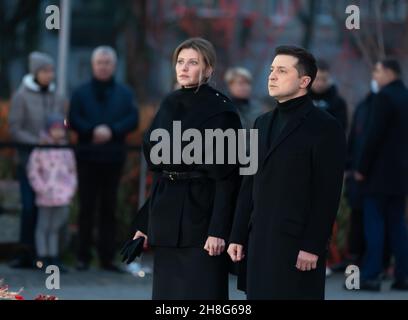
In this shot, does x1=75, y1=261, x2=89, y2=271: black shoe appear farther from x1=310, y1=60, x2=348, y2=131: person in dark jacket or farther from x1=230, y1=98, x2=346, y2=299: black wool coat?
x1=230, y1=98, x2=346, y2=299: black wool coat

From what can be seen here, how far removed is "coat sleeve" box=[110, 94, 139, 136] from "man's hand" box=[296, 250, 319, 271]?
211 inches

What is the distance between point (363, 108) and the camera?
478 inches

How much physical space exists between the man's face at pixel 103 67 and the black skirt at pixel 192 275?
4778 millimetres

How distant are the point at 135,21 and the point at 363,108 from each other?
1039cm

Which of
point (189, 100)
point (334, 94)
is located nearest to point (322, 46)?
point (334, 94)

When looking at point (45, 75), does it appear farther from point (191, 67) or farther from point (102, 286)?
point (191, 67)

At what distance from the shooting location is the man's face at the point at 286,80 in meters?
7.33

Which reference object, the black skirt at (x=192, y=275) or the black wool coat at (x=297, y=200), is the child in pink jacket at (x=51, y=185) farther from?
the black wool coat at (x=297, y=200)

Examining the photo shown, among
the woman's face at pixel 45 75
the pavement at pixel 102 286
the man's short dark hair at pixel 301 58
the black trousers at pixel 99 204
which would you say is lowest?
the pavement at pixel 102 286

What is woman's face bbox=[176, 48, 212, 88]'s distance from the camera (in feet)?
25.6

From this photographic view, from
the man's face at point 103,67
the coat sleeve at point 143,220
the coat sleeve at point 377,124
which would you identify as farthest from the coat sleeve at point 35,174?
the coat sleeve at point 143,220

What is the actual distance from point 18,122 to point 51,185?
0.72 meters

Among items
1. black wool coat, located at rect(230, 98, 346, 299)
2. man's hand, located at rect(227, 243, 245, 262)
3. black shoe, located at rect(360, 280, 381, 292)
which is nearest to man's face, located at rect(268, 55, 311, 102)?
black wool coat, located at rect(230, 98, 346, 299)

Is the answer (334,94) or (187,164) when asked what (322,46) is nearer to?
(334,94)
